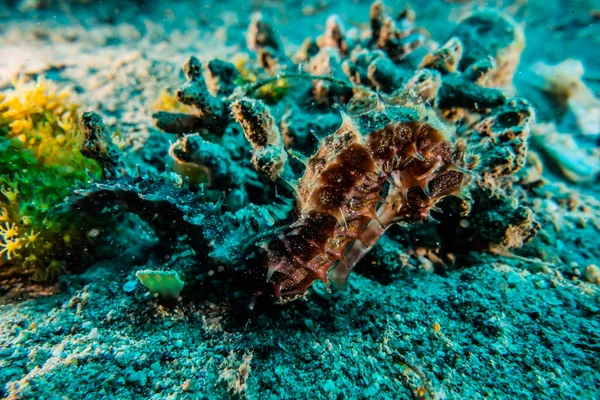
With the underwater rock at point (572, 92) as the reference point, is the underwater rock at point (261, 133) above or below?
below

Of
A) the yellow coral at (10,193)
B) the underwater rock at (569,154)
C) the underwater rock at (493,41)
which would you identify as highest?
the underwater rock at (493,41)

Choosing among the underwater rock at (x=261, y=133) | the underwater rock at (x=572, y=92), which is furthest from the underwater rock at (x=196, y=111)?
the underwater rock at (x=572, y=92)

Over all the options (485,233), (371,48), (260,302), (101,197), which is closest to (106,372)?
(260,302)

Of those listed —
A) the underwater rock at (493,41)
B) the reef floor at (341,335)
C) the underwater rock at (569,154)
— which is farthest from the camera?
the underwater rock at (569,154)

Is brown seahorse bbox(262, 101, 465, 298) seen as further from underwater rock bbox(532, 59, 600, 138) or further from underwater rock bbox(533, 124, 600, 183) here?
underwater rock bbox(532, 59, 600, 138)

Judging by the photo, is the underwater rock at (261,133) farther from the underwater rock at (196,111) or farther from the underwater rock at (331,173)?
the underwater rock at (196,111)

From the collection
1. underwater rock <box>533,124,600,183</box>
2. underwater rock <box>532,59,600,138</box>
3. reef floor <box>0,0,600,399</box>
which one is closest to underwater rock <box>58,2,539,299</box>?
reef floor <box>0,0,600,399</box>

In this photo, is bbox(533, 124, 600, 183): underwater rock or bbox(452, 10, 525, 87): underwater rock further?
bbox(533, 124, 600, 183): underwater rock

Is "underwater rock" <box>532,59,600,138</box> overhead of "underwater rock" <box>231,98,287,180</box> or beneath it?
overhead
